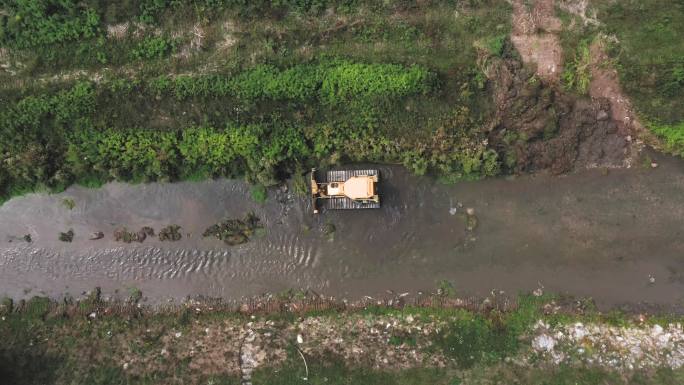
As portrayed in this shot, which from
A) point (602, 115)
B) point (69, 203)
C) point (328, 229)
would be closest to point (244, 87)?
point (328, 229)

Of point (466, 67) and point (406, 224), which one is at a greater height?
point (466, 67)

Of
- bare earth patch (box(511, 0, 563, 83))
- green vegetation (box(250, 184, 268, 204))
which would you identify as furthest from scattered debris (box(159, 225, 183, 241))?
bare earth patch (box(511, 0, 563, 83))

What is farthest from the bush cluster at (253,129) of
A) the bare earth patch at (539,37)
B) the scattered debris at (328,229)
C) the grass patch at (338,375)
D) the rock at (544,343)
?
the grass patch at (338,375)

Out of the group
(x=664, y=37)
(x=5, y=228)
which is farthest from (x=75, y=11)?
(x=664, y=37)

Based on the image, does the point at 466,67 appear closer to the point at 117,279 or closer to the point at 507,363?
the point at 507,363

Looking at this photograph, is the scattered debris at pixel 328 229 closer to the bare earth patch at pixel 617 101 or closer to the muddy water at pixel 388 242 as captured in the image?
the muddy water at pixel 388 242

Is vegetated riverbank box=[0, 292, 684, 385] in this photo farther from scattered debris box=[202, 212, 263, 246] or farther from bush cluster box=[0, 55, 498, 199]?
bush cluster box=[0, 55, 498, 199]
